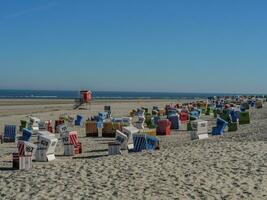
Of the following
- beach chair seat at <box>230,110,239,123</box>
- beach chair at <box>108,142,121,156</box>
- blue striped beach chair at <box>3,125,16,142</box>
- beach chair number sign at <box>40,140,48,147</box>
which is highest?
beach chair seat at <box>230,110,239,123</box>

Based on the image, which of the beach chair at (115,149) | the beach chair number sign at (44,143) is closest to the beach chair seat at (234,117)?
the beach chair at (115,149)

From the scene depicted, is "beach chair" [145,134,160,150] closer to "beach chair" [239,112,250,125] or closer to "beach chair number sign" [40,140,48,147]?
"beach chair number sign" [40,140,48,147]

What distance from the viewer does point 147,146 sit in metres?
17.2

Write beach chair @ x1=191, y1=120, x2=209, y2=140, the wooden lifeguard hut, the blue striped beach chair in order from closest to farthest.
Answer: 1. beach chair @ x1=191, y1=120, x2=209, y2=140
2. the blue striped beach chair
3. the wooden lifeguard hut

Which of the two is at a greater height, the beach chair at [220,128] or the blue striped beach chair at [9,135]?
the beach chair at [220,128]

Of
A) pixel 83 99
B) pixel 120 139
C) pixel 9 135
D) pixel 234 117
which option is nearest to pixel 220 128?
pixel 120 139

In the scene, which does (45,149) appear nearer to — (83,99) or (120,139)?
(120,139)

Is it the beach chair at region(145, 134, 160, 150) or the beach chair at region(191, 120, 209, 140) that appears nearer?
the beach chair at region(145, 134, 160, 150)

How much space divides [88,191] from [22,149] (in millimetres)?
5661

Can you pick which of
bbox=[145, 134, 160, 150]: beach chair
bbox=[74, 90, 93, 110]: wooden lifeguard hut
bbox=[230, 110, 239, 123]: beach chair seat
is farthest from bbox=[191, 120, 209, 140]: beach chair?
bbox=[74, 90, 93, 110]: wooden lifeguard hut

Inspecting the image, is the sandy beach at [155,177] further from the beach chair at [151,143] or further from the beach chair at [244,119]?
the beach chair at [244,119]

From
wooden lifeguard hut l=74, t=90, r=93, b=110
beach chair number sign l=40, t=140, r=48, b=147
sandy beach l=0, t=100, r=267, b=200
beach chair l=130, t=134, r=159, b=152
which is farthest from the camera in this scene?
wooden lifeguard hut l=74, t=90, r=93, b=110

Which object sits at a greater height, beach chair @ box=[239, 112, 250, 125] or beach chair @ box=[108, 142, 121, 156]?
beach chair @ box=[239, 112, 250, 125]

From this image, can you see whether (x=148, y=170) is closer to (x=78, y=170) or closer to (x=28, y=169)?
(x=78, y=170)
